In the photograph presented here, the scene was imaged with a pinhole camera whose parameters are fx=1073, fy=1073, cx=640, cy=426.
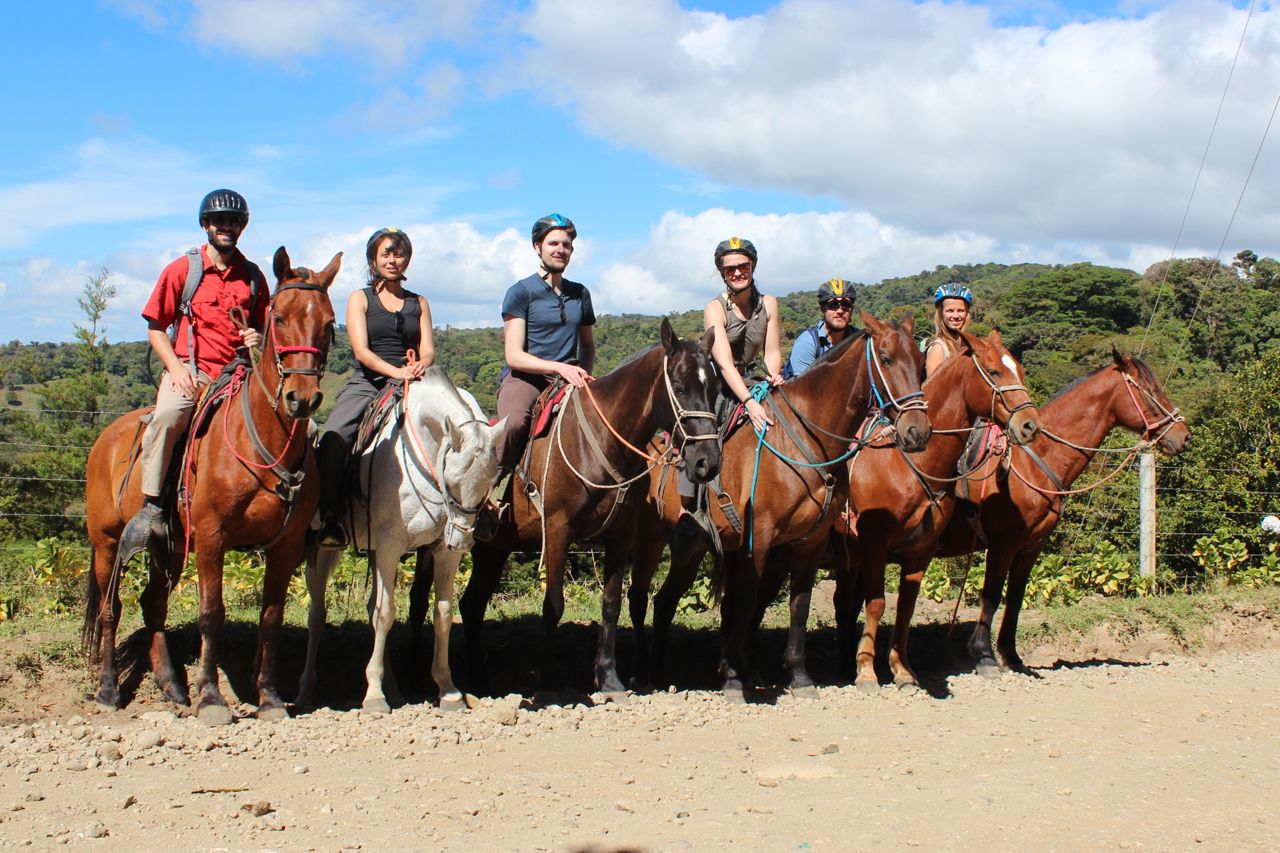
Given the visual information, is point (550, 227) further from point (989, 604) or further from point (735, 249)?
point (989, 604)

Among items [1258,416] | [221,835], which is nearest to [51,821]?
[221,835]

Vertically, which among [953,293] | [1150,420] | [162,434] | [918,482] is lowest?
[918,482]

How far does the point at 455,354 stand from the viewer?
5241cm

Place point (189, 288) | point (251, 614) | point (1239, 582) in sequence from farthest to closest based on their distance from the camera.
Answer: point (1239, 582)
point (251, 614)
point (189, 288)

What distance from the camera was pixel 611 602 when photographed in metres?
7.68

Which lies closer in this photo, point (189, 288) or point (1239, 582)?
point (189, 288)

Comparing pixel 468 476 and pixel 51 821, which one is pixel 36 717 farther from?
pixel 468 476

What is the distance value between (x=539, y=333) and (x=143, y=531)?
3.00 meters

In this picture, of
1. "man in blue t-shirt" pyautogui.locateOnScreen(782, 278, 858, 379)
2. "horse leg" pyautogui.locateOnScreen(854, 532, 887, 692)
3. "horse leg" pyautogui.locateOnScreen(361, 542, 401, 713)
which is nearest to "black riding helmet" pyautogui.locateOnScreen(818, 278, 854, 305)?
"man in blue t-shirt" pyautogui.locateOnScreen(782, 278, 858, 379)

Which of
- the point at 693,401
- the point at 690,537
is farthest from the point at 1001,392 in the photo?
the point at 693,401

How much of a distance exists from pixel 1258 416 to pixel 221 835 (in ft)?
56.8

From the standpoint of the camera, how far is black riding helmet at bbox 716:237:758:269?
799 cm

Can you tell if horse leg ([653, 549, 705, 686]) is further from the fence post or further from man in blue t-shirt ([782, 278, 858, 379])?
the fence post

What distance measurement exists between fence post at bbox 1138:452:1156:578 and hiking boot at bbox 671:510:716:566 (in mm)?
7117
